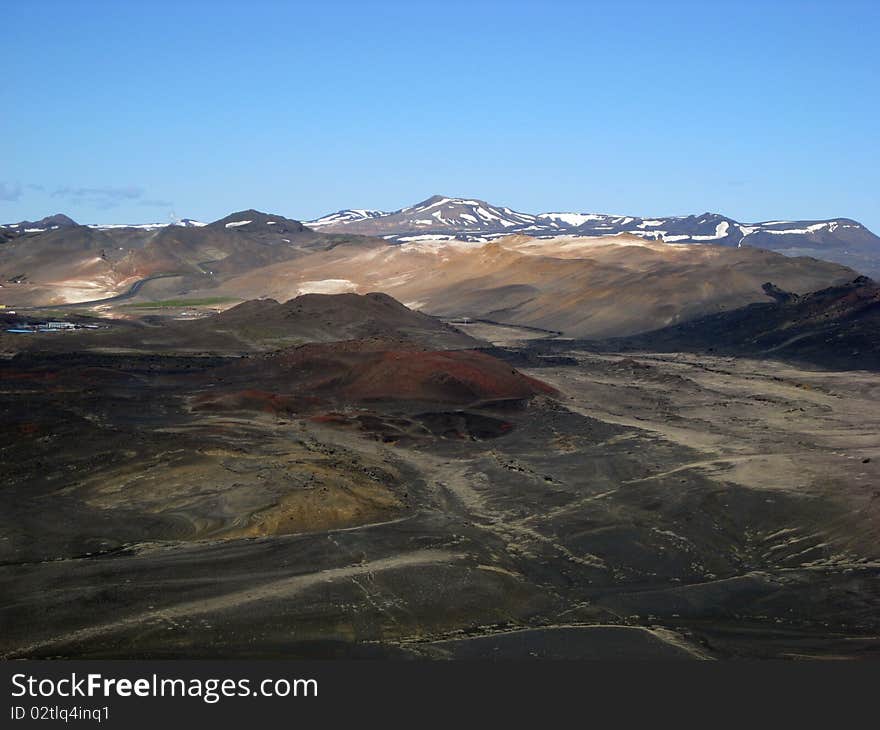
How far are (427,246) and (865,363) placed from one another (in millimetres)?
87271

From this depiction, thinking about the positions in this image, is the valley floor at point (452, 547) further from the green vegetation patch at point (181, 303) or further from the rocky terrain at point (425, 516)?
the green vegetation patch at point (181, 303)

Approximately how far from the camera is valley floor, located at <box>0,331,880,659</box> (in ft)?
73.7

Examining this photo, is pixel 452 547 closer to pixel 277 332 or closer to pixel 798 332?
pixel 277 332

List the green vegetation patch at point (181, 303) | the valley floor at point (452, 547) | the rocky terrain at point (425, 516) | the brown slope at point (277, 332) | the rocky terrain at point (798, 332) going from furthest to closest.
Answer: the green vegetation patch at point (181, 303)
the rocky terrain at point (798, 332)
the brown slope at point (277, 332)
the rocky terrain at point (425, 516)
the valley floor at point (452, 547)

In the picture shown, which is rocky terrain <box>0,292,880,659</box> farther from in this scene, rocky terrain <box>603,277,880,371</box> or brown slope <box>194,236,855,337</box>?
brown slope <box>194,236,855,337</box>

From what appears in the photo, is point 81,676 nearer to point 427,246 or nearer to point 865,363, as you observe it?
point 865,363

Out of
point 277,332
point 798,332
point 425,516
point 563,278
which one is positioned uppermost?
point 563,278

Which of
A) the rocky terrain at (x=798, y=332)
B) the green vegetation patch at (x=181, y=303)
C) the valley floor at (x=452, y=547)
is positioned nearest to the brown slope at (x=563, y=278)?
the rocky terrain at (x=798, y=332)

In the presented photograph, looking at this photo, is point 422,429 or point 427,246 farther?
point 427,246

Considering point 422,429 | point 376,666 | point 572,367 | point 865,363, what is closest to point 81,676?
point 376,666

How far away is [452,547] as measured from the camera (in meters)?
28.8

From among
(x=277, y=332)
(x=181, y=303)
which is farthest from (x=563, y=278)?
(x=277, y=332)

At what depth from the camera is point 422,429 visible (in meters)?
46.8

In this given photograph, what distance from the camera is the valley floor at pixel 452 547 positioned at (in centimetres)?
2245
